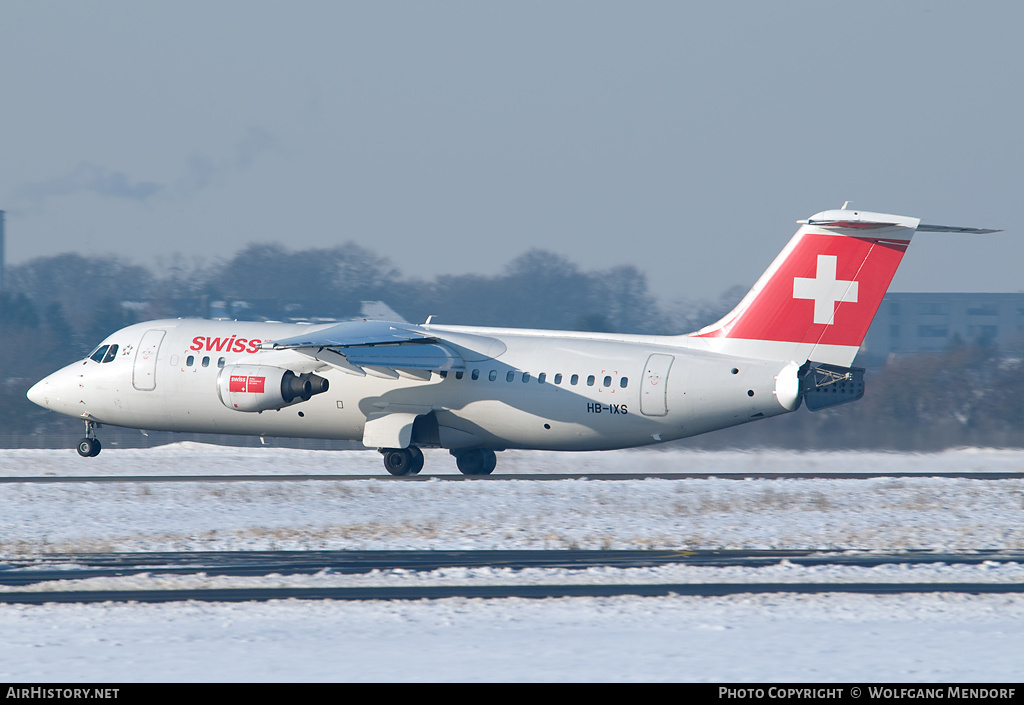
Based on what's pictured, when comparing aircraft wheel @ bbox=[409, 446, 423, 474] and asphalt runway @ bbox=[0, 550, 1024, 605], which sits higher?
asphalt runway @ bbox=[0, 550, 1024, 605]

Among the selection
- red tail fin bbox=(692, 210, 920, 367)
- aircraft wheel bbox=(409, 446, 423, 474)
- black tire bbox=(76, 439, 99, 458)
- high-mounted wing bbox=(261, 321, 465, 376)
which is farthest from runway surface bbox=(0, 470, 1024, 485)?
red tail fin bbox=(692, 210, 920, 367)

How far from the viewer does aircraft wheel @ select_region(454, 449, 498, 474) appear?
2953cm

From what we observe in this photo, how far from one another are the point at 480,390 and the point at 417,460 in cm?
251

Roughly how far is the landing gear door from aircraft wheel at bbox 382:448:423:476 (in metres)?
6.36

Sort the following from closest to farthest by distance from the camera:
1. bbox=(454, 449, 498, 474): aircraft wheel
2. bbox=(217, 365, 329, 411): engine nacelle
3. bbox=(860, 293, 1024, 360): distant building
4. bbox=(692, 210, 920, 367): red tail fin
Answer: bbox=(692, 210, 920, 367): red tail fin → bbox=(217, 365, 329, 411): engine nacelle → bbox=(454, 449, 498, 474): aircraft wheel → bbox=(860, 293, 1024, 360): distant building

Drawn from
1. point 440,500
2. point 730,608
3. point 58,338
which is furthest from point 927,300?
point 730,608

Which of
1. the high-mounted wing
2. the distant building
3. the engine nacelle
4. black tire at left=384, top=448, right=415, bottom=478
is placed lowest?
black tire at left=384, top=448, right=415, bottom=478

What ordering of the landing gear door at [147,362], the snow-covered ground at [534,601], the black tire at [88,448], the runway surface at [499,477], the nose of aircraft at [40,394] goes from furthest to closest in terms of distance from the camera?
1. the nose of aircraft at [40,394]
2. the black tire at [88,448]
3. the landing gear door at [147,362]
4. the runway surface at [499,477]
5. the snow-covered ground at [534,601]

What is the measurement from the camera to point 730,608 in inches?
498

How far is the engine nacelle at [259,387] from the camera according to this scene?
27422mm

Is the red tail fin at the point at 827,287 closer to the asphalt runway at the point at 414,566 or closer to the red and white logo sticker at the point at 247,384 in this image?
the asphalt runway at the point at 414,566

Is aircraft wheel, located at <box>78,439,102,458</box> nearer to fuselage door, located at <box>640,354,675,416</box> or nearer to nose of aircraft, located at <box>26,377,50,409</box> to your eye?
nose of aircraft, located at <box>26,377,50,409</box>

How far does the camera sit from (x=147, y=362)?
2981 cm

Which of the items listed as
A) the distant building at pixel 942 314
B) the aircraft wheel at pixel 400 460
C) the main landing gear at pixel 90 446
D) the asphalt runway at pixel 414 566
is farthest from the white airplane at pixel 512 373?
the distant building at pixel 942 314
